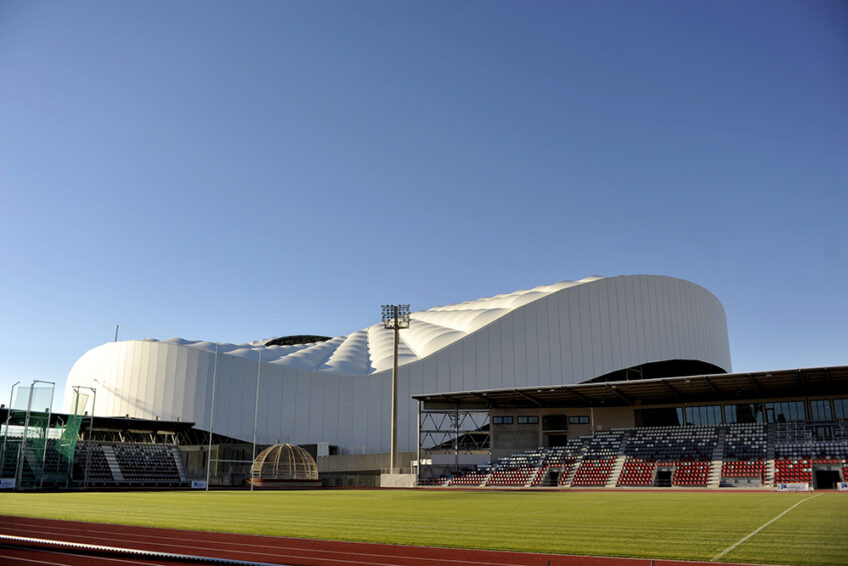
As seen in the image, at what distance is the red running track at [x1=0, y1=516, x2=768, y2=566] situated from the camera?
1047 cm

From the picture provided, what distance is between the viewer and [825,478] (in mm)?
40250

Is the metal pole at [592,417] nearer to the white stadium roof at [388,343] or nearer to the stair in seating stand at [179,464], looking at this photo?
the white stadium roof at [388,343]

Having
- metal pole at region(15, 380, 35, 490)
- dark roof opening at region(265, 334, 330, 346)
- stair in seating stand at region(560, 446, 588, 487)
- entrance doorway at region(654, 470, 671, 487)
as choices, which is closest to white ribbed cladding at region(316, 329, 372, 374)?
dark roof opening at region(265, 334, 330, 346)

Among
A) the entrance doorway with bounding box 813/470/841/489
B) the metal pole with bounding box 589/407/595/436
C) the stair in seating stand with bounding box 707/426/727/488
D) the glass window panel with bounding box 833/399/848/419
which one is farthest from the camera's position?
the metal pole with bounding box 589/407/595/436

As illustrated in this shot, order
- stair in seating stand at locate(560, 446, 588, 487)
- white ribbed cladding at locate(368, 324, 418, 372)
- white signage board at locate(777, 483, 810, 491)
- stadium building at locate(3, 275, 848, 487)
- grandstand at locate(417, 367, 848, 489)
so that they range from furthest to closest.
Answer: white ribbed cladding at locate(368, 324, 418, 372) < stadium building at locate(3, 275, 848, 487) < stair in seating stand at locate(560, 446, 588, 487) < grandstand at locate(417, 367, 848, 489) < white signage board at locate(777, 483, 810, 491)

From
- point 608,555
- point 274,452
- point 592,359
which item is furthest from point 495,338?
point 608,555

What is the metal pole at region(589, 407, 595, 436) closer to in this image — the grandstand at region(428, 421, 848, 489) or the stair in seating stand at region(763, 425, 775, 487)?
the grandstand at region(428, 421, 848, 489)

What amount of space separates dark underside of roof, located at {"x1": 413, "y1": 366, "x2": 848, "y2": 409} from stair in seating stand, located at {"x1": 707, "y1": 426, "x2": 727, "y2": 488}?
11.8ft

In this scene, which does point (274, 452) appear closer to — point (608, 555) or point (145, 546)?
point (145, 546)

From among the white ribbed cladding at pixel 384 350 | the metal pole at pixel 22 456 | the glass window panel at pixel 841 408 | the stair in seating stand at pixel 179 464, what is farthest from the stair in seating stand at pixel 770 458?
the stair in seating stand at pixel 179 464

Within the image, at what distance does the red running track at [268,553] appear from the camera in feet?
34.3

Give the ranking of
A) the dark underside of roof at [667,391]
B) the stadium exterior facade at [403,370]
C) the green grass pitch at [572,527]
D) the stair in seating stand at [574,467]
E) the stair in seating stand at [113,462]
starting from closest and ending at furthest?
the green grass pitch at [572,527], the dark underside of roof at [667,391], the stair in seating stand at [574,467], the stair in seating stand at [113,462], the stadium exterior facade at [403,370]

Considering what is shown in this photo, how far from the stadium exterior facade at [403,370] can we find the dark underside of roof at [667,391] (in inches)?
435

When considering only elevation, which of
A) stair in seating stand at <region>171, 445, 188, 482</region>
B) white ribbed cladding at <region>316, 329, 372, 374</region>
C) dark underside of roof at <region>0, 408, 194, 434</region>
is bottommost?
stair in seating stand at <region>171, 445, 188, 482</region>
